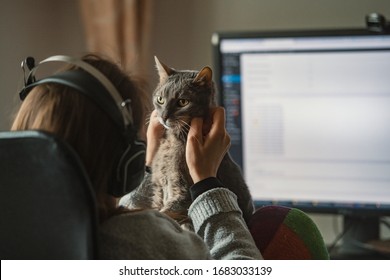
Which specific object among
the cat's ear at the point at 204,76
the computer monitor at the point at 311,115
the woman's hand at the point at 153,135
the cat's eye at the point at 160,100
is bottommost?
the computer monitor at the point at 311,115

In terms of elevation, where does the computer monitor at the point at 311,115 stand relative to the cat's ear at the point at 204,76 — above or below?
below

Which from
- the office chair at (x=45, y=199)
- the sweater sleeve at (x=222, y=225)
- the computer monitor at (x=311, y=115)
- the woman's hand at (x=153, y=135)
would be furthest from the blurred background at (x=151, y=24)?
the office chair at (x=45, y=199)

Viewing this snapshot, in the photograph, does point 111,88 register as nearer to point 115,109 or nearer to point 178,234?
point 115,109

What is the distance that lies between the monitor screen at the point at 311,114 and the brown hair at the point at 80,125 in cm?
68

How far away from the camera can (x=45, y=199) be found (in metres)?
0.58

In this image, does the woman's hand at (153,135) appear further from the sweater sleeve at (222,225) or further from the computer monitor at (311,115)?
the computer monitor at (311,115)

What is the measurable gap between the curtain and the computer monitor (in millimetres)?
223

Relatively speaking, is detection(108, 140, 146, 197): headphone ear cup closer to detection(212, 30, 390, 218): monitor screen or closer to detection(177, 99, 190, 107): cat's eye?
detection(177, 99, 190, 107): cat's eye

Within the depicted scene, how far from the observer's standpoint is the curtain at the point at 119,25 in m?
1.42

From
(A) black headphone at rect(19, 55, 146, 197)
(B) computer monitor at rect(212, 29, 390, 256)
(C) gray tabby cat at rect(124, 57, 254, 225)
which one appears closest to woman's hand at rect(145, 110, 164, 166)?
(C) gray tabby cat at rect(124, 57, 254, 225)

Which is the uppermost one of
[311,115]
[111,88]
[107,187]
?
[111,88]

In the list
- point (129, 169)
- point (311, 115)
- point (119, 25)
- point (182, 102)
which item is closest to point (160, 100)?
point (182, 102)

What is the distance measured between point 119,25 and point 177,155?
0.74 metres

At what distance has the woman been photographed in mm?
618
